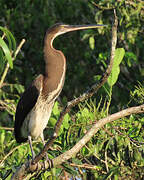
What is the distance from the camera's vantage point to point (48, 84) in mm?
3637

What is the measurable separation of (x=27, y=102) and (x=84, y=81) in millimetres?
2779

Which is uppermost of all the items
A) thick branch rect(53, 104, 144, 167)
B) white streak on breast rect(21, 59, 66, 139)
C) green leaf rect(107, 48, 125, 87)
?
green leaf rect(107, 48, 125, 87)

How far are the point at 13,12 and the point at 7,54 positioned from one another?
3.81 metres

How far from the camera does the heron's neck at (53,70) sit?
3617 millimetres

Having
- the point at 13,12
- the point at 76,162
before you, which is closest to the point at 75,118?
the point at 76,162

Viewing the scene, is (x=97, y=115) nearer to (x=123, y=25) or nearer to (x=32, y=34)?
(x=123, y=25)

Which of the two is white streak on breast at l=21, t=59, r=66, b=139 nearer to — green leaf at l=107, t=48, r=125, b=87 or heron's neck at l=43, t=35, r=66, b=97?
heron's neck at l=43, t=35, r=66, b=97

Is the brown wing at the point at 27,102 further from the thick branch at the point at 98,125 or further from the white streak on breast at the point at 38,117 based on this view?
the thick branch at the point at 98,125

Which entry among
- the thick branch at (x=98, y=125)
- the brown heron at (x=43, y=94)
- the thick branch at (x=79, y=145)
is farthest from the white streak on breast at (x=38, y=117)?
the thick branch at (x=98, y=125)

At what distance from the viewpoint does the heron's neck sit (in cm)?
362

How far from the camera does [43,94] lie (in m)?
3.71

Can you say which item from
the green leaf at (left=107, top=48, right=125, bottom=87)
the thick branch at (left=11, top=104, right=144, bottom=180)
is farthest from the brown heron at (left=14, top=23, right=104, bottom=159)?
the thick branch at (left=11, top=104, right=144, bottom=180)

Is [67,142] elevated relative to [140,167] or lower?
elevated

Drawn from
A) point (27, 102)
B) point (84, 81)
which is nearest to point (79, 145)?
point (27, 102)
